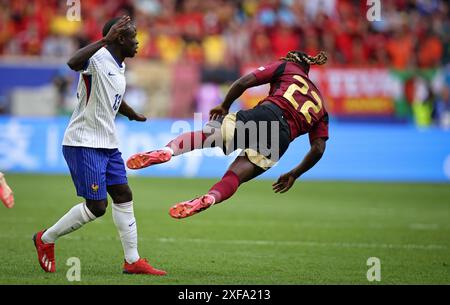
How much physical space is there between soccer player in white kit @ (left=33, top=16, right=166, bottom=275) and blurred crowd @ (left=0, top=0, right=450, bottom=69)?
15.8 metres

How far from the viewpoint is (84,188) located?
829 cm

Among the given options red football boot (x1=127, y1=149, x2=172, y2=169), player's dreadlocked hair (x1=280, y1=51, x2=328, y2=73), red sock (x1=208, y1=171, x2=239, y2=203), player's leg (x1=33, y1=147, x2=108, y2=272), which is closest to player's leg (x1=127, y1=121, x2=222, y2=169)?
red football boot (x1=127, y1=149, x2=172, y2=169)

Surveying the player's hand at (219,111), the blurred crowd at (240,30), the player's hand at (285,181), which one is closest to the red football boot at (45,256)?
the player's hand at (219,111)

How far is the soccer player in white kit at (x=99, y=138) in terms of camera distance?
323 inches

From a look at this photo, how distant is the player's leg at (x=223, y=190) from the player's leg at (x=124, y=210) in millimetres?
891

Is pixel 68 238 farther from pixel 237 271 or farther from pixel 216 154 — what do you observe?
pixel 216 154

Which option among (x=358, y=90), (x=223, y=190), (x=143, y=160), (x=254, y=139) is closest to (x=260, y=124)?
(x=254, y=139)

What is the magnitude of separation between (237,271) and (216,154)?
449 inches

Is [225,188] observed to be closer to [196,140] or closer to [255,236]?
[196,140]

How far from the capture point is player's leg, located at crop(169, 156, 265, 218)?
7.74 m

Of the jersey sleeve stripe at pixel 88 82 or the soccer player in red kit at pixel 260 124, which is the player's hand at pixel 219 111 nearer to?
the soccer player in red kit at pixel 260 124

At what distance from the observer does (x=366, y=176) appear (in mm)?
21359

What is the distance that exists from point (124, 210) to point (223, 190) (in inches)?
40.7

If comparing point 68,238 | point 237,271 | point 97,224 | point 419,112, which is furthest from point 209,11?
point 237,271
